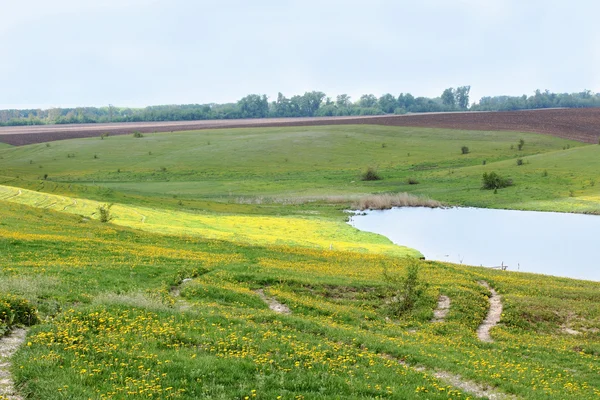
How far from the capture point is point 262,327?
65.4 ft

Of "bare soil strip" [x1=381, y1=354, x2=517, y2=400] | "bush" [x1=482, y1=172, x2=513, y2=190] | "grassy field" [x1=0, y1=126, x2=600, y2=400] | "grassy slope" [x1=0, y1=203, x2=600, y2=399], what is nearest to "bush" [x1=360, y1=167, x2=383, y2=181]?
"bush" [x1=482, y1=172, x2=513, y2=190]

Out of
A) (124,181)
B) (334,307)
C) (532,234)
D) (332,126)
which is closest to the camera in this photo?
(334,307)

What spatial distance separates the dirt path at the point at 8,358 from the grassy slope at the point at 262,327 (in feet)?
0.95

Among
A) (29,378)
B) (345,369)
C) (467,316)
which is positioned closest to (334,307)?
(467,316)

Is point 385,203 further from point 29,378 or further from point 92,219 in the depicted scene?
point 29,378

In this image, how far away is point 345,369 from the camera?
15.6m

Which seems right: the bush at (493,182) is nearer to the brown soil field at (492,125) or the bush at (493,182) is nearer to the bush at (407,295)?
the brown soil field at (492,125)

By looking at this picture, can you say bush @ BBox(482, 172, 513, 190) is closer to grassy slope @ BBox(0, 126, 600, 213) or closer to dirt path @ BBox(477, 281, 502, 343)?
grassy slope @ BBox(0, 126, 600, 213)

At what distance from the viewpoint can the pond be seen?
191 ft

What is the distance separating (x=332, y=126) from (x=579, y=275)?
134427mm

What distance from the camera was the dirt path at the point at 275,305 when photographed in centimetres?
2597

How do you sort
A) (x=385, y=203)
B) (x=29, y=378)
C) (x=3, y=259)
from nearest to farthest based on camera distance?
(x=29, y=378) < (x=3, y=259) < (x=385, y=203)

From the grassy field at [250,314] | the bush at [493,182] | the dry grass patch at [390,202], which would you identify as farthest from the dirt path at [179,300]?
the bush at [493,182]

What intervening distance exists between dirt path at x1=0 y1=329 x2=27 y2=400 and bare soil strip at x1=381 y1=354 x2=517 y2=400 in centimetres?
1055
